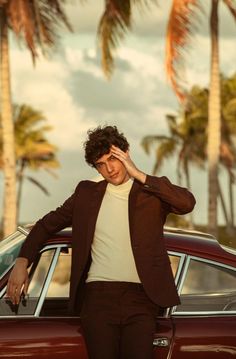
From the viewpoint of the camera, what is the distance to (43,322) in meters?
5.89

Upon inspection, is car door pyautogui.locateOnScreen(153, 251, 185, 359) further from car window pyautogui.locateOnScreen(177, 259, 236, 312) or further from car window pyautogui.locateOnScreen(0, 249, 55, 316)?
car window pyautogui.locateOnScreen(0, 249, 55, 316)

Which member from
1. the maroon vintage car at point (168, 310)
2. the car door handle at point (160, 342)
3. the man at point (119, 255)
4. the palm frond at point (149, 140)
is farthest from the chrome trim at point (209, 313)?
the palm frond at point (149, 140)

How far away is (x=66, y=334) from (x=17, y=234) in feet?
2.75

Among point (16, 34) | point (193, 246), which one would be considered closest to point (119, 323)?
point (193, 246)

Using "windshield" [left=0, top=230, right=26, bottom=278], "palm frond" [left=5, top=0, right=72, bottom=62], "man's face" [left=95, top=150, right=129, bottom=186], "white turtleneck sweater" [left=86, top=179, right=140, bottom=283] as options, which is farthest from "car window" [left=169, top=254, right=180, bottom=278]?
"palm frond" [left=5, top=0, right=72, bottom=62]

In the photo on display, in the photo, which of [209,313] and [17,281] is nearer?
[17,281]

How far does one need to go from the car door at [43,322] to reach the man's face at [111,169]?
2.01ft

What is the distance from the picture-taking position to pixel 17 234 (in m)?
6.41

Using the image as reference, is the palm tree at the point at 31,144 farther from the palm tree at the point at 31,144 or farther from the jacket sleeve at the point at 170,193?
the jacket sleeve at the point at 170,193

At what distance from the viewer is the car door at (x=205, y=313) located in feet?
19.2

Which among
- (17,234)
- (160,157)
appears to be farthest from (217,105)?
(160,157)

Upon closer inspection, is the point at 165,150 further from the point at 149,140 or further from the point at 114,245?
the point at 114,245

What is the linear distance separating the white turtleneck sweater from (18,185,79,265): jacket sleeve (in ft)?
0.84

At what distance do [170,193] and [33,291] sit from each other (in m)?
1.04
